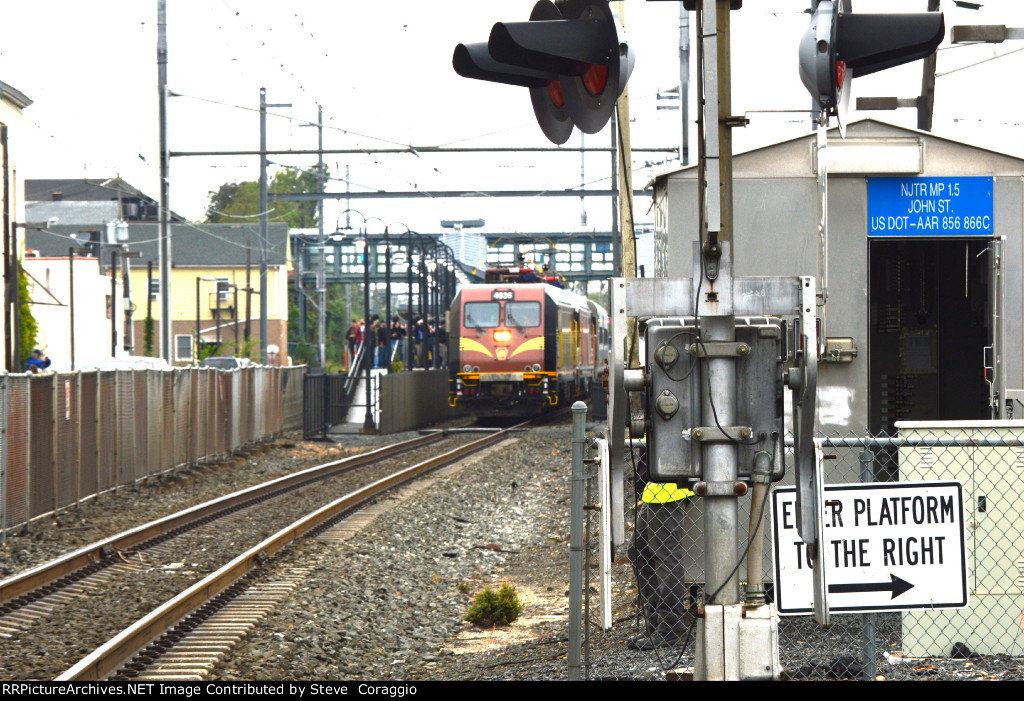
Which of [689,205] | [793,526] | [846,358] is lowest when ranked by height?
[793,526]

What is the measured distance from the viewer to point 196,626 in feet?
30.4

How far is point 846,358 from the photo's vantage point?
8.31m

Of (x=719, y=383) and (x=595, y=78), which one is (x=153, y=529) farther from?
(x=719, y=383)

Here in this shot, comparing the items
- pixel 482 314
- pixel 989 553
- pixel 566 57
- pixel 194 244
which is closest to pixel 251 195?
pixel 194 244

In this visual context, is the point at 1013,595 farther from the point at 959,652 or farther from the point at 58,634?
the point at 58,634

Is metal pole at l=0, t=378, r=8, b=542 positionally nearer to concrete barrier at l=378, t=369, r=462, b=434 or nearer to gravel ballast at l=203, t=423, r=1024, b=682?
gravel ballast at l=203, t=423, r=1024, b=682

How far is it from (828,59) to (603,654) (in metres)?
4.21

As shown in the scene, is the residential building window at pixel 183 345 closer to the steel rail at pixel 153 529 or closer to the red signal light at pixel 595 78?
the steel rail at pixel 153 529

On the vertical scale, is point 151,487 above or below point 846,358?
below

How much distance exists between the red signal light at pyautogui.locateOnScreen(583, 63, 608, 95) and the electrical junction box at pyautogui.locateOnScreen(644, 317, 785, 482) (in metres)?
0.94

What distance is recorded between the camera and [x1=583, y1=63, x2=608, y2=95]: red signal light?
4797 millimetres

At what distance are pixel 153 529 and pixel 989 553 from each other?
33.5ft

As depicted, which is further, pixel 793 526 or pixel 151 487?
pixel 151 487
